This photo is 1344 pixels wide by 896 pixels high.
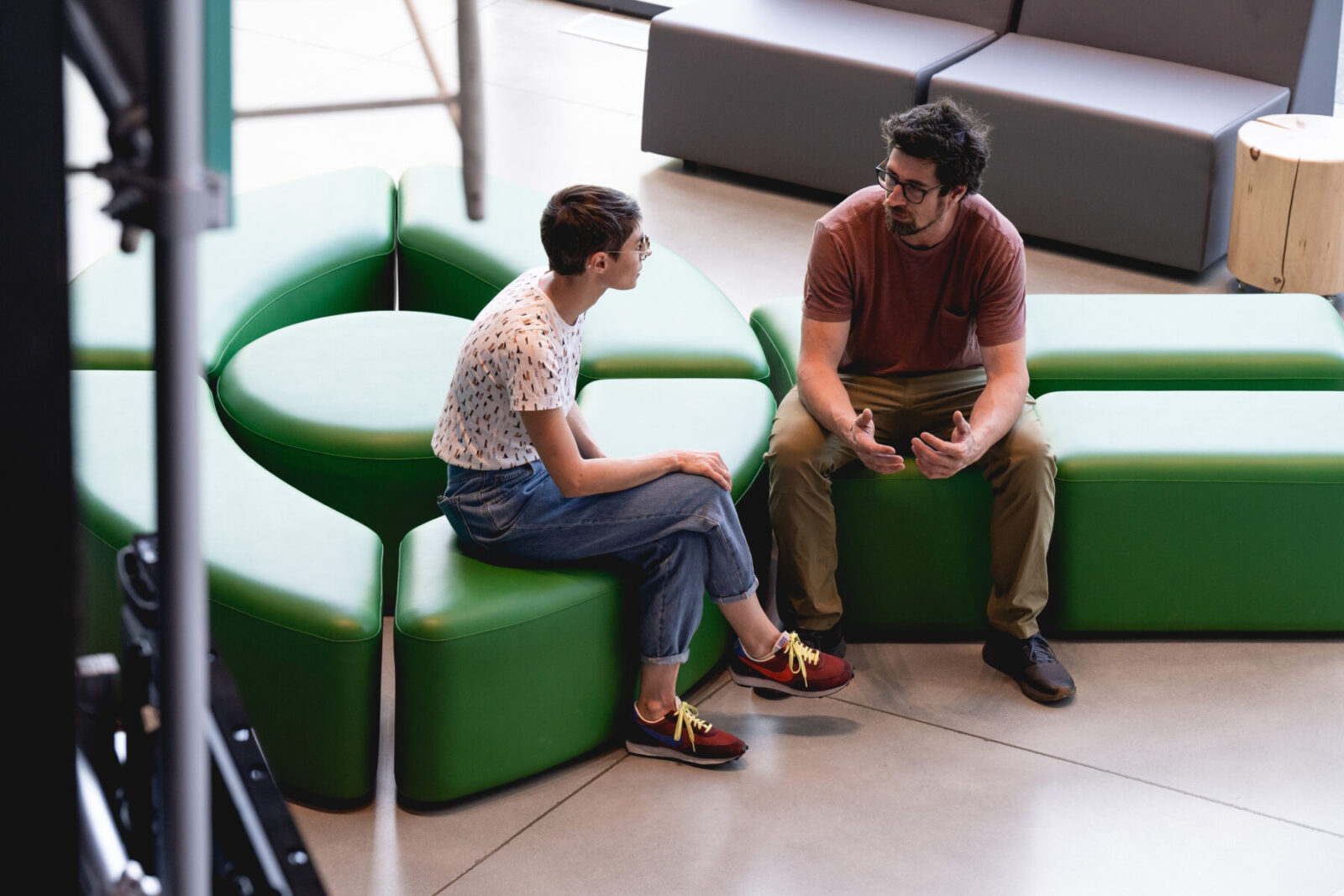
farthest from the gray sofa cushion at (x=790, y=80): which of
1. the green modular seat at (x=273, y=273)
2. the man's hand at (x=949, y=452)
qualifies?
the man's hand at (x=949, y=452)

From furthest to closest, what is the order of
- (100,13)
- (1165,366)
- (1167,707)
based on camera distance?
(1165,366)
(1167,707)
(100,13)

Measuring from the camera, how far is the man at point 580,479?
309 cm

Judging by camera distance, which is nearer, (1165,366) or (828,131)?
(1165,366)

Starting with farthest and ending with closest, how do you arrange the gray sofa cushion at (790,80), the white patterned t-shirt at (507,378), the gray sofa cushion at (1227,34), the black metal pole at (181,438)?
1. the gray sofa cushion at (790,80)
2. the gray sofa cushion at (1227,34)
3. the white patterned t-shirt at (507,378)
4. the black metal pole at (181,438)

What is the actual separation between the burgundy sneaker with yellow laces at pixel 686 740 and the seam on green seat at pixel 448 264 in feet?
4.89

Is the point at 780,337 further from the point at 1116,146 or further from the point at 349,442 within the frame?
the point at 1116,146

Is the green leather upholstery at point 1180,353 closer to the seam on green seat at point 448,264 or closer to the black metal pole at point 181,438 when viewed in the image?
the seam on green seat at point 448,264

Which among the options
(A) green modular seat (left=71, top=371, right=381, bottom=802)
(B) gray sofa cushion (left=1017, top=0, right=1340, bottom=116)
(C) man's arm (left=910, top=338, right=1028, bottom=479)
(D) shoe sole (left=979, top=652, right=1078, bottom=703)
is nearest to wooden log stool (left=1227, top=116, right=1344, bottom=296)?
(B) gray sofa cushion (left=1017, top=0, right=1340, bottom=116)

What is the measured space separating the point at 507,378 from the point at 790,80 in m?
3.59

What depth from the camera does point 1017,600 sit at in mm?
3668

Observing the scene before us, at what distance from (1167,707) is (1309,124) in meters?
2.80

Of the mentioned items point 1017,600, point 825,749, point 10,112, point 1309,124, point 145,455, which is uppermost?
point 10,112

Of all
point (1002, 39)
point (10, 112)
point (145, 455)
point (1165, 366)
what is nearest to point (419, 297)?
point (145, 455)

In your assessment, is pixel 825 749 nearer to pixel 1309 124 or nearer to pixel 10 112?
pixel 10 112
